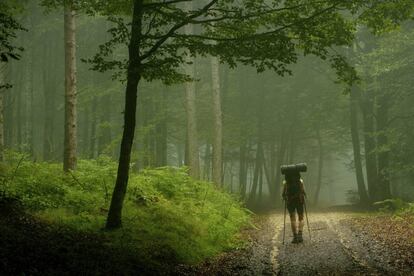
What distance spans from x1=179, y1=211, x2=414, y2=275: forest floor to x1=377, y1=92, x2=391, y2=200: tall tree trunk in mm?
9021

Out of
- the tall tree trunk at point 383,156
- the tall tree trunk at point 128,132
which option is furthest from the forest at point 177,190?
the tall tree trunk at point 383,156

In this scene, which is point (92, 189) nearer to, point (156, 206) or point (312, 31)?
point (156, 206)

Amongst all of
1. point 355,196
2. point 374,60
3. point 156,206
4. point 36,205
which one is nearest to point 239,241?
point 156,206

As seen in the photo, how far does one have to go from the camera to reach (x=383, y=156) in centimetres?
2627

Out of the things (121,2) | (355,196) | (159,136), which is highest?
(121,2)

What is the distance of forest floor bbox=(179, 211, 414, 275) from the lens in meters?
9.57

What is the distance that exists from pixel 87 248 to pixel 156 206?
4.35 m

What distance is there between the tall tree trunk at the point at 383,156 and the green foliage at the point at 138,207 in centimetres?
1321

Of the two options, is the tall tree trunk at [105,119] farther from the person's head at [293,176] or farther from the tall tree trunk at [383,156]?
the tall tree trunk at [383,156]

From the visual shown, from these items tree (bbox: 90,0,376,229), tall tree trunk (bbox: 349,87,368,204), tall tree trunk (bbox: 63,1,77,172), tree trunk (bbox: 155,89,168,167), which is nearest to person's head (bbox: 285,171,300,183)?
tree (bbox: 90,0,376,229)

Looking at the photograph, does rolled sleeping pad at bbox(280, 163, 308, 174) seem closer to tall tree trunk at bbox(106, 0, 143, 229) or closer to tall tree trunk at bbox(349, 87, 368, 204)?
tall tree trunk at bbox(106, 0, 143, 229)

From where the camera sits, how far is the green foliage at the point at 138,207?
10.3 meters

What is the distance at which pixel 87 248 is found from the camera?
8484mm

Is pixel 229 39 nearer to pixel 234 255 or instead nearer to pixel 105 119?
pixel 234 255
